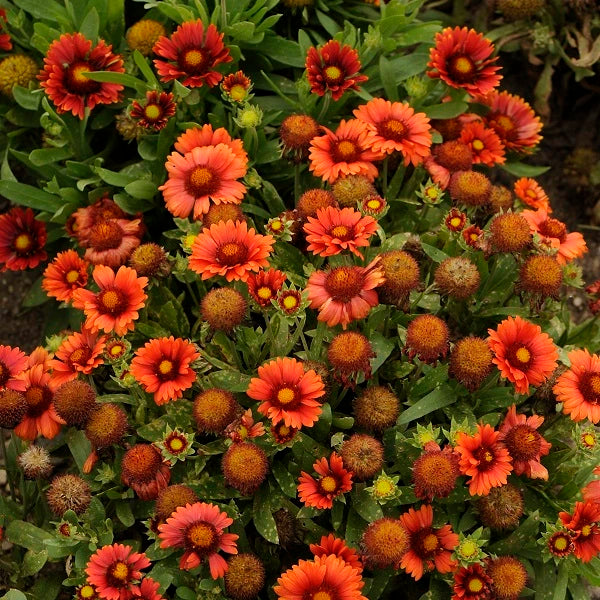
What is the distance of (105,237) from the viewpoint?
2645 millimetres

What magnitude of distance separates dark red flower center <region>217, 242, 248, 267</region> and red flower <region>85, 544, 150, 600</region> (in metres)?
0.79

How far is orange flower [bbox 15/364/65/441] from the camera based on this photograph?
2.43 m

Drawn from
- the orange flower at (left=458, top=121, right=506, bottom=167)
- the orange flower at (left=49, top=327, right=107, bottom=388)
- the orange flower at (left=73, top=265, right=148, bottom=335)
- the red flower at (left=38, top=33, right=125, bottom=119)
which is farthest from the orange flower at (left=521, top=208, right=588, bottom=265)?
the red flower at (left=38, top=33, right=125, bottom=119)

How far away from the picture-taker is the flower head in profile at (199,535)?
2.12m

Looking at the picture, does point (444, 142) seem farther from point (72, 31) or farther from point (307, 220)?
point (72, 31)

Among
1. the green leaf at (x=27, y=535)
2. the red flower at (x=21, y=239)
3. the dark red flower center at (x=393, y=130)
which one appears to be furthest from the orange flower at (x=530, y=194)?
the green leaf at (x=27, y=535)

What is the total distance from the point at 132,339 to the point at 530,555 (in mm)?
1326

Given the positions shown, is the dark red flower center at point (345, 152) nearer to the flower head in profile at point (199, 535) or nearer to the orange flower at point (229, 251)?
the orange flower at point (229, 251)

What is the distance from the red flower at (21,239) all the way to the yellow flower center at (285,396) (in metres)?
1.23

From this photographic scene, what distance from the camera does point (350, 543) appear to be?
7.55 feet

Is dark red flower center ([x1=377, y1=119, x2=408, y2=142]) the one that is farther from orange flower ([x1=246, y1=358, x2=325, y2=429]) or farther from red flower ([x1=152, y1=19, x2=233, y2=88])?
orange flower ([x1=246, y1=358, x2=325, y2=429])

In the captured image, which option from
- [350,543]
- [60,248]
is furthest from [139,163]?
[350,543]

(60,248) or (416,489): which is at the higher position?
(416,489)

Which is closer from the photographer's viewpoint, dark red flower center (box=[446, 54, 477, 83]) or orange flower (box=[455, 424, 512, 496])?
orange flower (box=[455, 424, 512, 496])
